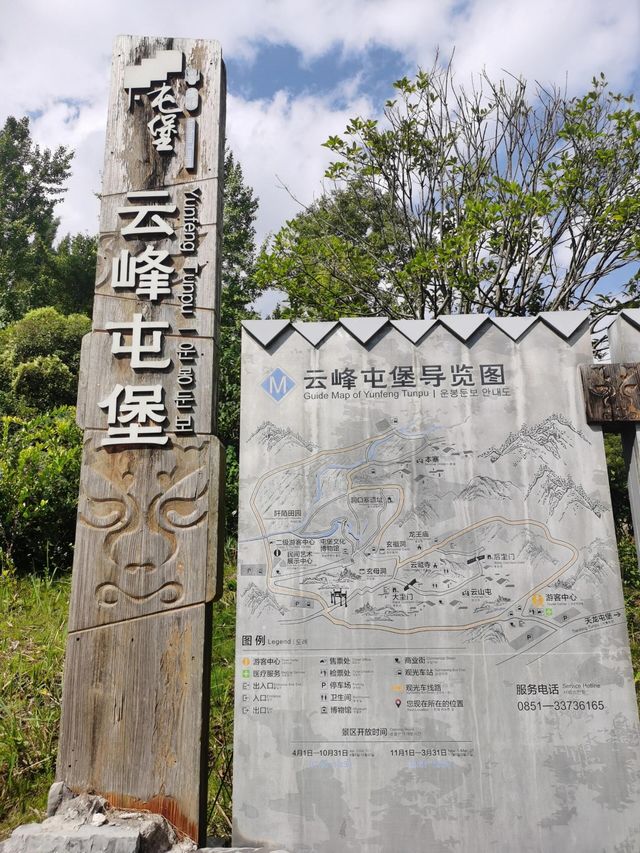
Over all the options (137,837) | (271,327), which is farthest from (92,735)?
(271,327)

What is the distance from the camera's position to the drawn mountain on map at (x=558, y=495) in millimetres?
2631

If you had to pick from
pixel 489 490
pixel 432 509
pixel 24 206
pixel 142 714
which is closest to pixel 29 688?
pixel 142 714

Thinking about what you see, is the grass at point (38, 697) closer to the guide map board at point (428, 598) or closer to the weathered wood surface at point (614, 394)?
the guide map board at point (428, 598)

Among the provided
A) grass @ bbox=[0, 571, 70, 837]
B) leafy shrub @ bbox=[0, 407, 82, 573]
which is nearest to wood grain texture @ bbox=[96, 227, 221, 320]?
grass @ bbox=[0, 571, 70, 837]

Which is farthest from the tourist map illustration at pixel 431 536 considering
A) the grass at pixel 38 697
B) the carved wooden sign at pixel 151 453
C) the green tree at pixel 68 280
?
the green tree at pixel 68 280

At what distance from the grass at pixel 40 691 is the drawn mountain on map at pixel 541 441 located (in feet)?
7.42

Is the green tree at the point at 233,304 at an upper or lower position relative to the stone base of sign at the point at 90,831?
upper

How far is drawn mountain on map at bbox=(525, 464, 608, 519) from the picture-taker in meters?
2.63

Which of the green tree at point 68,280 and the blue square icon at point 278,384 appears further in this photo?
the green tree at point 68,280

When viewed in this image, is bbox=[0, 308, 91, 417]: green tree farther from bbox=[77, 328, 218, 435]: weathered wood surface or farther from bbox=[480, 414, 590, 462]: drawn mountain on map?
bbox=[480, 414, 590, 462]: drawn mountain on map

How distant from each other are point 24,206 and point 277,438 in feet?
70.0

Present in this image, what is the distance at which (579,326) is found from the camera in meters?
2.80

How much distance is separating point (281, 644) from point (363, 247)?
5624 mm

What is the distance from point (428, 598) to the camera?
258 cm
